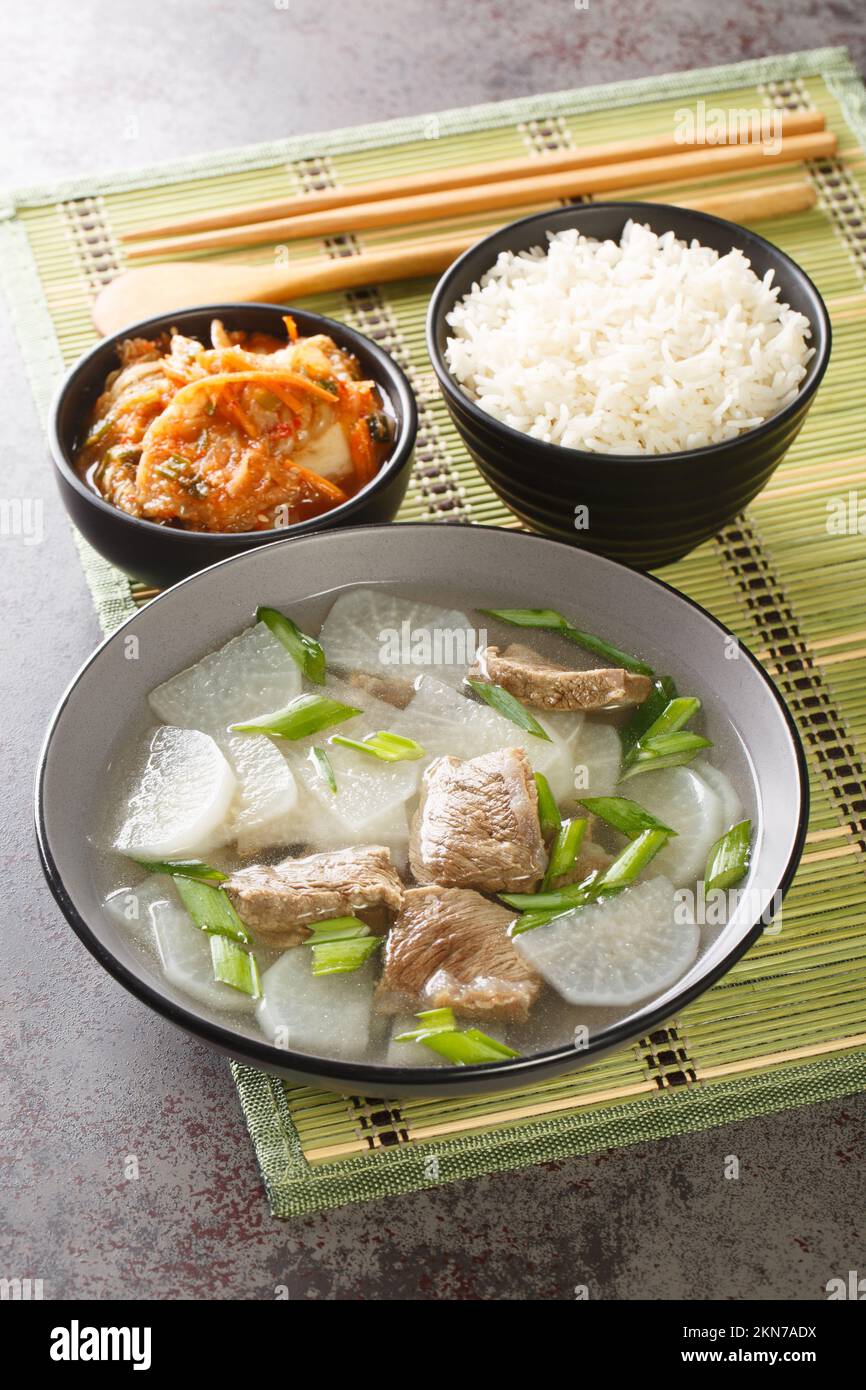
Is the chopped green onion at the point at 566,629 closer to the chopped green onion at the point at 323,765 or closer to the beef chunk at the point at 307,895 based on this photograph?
the chopped green onion at the point at 323,765

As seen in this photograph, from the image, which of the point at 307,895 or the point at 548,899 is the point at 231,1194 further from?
the point at 548,899

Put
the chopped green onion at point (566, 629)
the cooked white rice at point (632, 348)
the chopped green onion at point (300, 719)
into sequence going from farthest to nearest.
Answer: the cooked white rice at point (632, 348), the chopped green onion at point (566, 629), the chopped green onion at point (300, 719)

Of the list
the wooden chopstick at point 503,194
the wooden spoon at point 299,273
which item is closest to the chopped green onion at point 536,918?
the wooden spoon at point 299,273

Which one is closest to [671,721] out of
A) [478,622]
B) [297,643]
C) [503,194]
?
[478,622]

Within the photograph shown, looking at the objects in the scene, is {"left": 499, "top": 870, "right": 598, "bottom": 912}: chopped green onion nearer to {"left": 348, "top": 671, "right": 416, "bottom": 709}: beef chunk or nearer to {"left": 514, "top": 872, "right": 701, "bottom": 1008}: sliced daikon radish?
{"left": 514, "top": 872, "right": 701, "bottom": 1008}: sliced daikon radish

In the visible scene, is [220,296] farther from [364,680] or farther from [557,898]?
[557,898]
